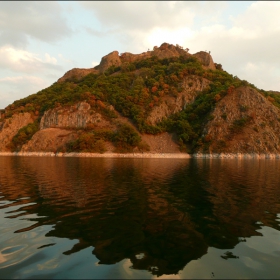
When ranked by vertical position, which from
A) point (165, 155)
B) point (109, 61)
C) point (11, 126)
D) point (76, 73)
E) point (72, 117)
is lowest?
point (165, 155)

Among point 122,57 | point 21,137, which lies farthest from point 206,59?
point 21,137

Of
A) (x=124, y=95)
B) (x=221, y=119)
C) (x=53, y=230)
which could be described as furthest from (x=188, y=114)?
(x=53, y=230)

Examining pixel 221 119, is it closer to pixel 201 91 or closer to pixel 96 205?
pixel 201 91

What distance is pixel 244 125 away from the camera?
99812mm

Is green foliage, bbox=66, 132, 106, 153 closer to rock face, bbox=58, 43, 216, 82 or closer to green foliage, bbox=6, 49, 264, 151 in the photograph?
green foliage, bbox=6, 49, 264, 151

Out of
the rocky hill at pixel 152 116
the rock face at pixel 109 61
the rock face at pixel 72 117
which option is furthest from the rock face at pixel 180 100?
the rock face at pixel 109 61

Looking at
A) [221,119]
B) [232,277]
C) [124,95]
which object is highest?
[124,95]

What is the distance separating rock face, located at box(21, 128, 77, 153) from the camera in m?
99.7

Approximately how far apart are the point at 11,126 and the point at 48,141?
Result: 2802 centimetres

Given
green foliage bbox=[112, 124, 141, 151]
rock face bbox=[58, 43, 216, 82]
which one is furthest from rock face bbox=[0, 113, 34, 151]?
rock face bbox=[58, 43, 216, 82]

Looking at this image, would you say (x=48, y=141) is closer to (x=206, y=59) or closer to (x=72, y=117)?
(x=72, y=117)

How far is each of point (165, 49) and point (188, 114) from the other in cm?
9677

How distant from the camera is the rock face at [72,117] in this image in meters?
113

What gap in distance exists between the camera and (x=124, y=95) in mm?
124375
